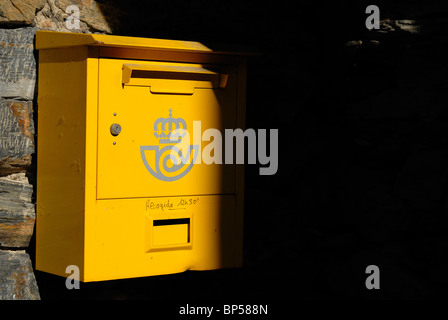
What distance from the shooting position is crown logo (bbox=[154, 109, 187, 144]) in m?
3.05

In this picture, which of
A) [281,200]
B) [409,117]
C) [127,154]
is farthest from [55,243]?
[409,117]

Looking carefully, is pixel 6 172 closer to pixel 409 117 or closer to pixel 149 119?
pixel 149 119

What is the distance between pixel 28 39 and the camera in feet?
10.4

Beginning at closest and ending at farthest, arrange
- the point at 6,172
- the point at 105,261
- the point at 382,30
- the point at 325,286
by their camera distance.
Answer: the point at 105,261 → the point at 6,172 → the point at 382,30 → the point at 325,286

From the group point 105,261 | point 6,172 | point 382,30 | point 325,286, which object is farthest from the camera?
point 325,286

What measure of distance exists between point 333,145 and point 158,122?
121 centimetres

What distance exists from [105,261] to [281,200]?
1167 millimetres

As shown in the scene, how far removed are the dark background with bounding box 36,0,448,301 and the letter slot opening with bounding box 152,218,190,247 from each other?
0.49m

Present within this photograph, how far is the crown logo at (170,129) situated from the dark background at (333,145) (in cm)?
59

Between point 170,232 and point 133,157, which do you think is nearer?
point 133,157

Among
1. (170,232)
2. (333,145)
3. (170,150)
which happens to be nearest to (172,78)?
(170,150)

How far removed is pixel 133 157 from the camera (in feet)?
9.87

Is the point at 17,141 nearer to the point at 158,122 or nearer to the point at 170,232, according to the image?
the point at 158,122

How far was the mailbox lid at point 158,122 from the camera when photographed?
2.96m
